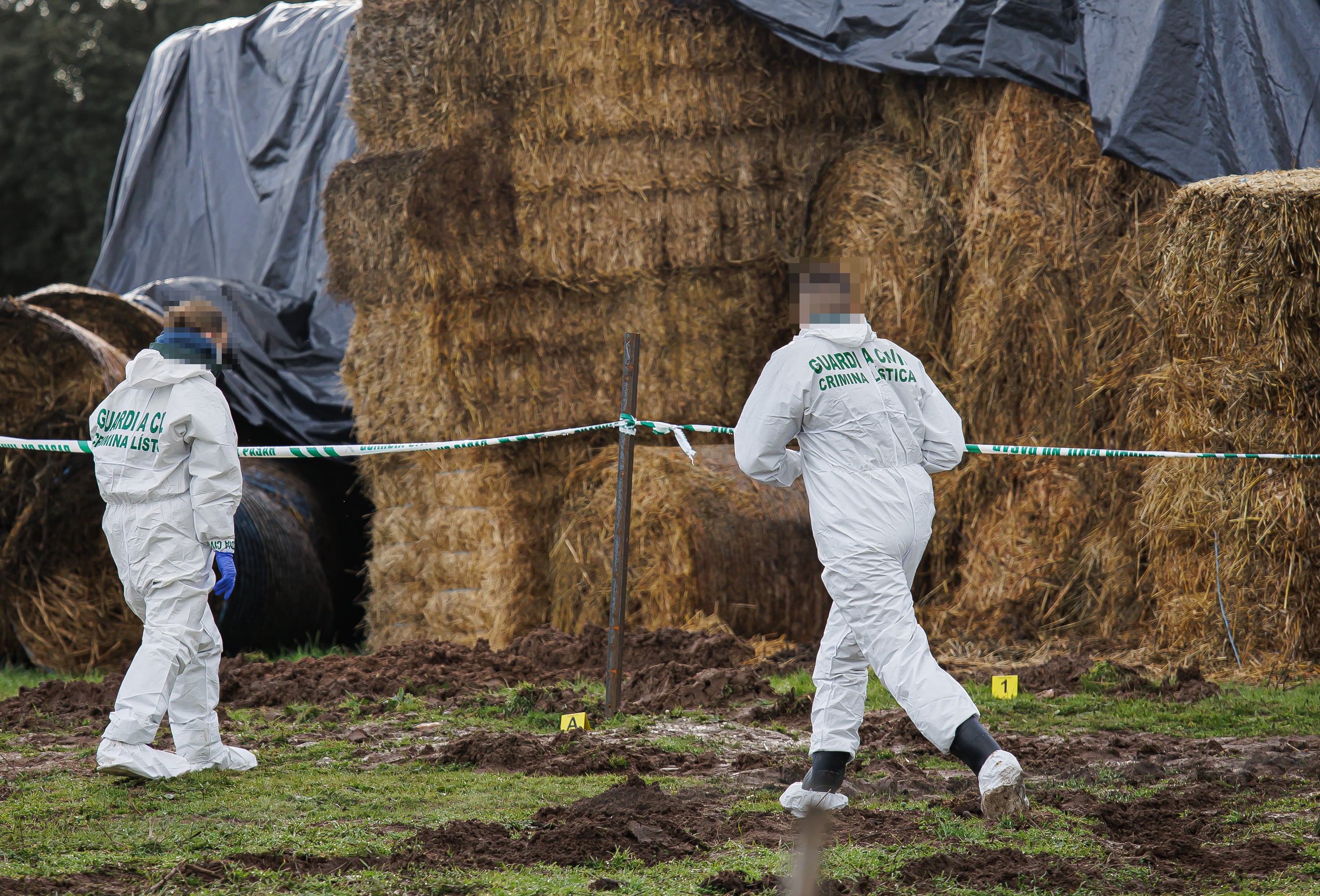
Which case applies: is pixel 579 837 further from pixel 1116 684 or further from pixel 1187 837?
pixel 1116 684

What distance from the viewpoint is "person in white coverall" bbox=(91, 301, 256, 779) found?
457cm

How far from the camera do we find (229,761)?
15.8 ft

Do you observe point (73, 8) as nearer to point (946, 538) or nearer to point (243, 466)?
point (243, 466)

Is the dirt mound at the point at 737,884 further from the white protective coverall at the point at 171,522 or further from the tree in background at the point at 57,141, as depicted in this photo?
the tree in background at the point at 57,141

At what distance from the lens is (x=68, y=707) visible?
616 centimetres

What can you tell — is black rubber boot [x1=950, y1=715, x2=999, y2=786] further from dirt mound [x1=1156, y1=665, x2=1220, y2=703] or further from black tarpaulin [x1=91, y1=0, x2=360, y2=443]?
black tarpaulin [x1=91, y1=0, x2=360, y2=443]

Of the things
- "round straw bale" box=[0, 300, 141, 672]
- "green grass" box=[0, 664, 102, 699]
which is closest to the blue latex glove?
"green grass" box=[0, 664, 102, 699]

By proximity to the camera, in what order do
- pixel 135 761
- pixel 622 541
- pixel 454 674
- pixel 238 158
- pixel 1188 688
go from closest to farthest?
1. pixel 135 761
2. pixel 622 541
3. pixel 1188 688
4. pixel 454 674
5. pixel 238 158

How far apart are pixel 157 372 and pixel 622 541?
1.94m

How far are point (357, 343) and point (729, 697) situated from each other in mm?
3902

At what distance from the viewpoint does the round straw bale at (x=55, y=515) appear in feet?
26.9

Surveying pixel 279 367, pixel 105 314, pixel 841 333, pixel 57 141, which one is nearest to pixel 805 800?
pixel 841 333

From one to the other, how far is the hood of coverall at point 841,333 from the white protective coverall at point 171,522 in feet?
6.78

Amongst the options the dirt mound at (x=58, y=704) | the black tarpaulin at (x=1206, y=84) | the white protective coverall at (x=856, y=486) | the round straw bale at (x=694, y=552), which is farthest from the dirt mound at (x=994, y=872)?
the black tarpaulin at (x=1206, y=84)
